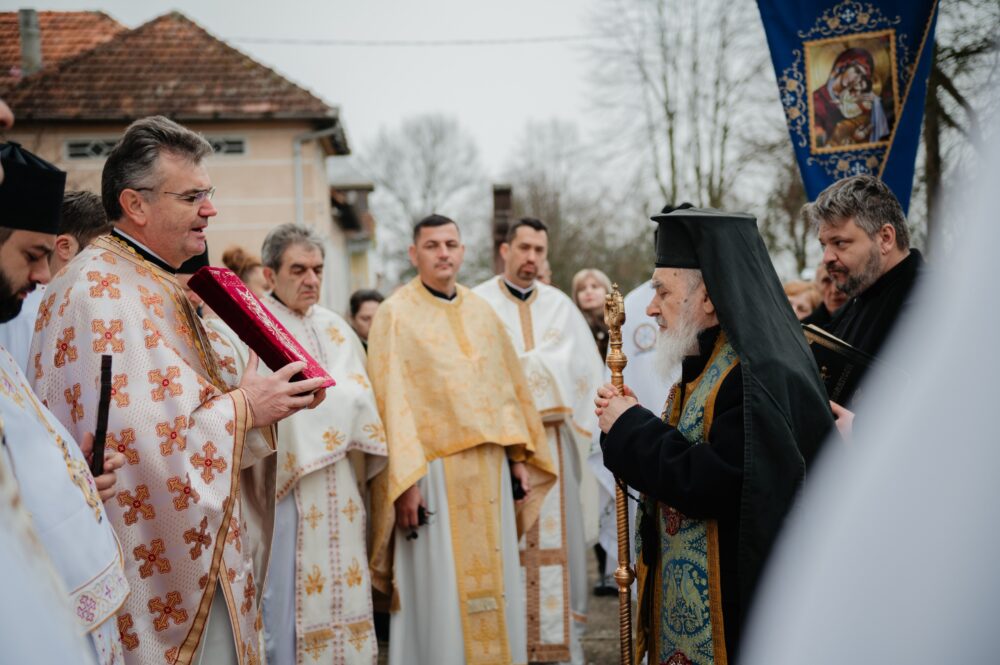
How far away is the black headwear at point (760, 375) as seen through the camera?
8.38 ft

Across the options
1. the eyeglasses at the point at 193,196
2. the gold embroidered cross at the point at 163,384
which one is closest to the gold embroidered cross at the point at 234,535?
the gold embroidered cross at the point at 163,384

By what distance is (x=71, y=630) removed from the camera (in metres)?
1.28

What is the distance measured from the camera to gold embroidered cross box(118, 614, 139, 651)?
2.65m

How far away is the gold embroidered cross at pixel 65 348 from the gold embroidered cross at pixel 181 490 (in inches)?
18.9

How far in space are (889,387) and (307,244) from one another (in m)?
3.76

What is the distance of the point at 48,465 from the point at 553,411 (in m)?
3.86

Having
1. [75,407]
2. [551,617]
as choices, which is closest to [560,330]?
[551,617]

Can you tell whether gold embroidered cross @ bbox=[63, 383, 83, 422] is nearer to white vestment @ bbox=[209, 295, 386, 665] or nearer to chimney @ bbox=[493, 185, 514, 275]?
white vestment @ bbox=[209, 295, 386, 665]

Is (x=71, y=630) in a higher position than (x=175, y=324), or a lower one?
lower

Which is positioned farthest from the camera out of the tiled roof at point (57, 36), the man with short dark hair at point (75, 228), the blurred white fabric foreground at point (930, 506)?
the tiled roof at point (57, 36)

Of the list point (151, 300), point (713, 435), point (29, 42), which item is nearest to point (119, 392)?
point (151, 300)

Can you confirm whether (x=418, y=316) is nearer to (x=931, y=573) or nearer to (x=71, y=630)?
(x=71, y=630)

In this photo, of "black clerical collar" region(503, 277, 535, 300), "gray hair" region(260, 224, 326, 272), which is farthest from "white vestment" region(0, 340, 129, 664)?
"black clerical collar" region(503, 277, 535, 300)

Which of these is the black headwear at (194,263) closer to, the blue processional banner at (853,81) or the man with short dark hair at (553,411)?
the man with short dark hair at (553,411)
